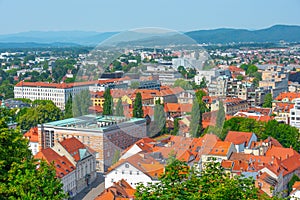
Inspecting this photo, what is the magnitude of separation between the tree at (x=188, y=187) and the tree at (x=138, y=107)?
324mm

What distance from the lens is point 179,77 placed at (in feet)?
9.85

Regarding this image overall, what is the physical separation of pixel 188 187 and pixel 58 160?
247 inches

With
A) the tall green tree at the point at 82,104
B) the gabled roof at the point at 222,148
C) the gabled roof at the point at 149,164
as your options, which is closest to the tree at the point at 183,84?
the gabled roof at the point at 149,164

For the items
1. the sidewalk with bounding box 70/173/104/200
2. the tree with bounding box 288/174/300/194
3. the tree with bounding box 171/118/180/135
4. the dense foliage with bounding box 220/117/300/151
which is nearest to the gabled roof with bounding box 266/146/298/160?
the tree with bounding box 288/174/300/194

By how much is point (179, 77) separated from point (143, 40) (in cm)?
41

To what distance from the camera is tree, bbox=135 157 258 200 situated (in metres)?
3.02

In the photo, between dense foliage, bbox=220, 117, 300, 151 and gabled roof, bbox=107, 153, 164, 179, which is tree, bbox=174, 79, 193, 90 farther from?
dense foliage, bbox=220, 117, 300, 151

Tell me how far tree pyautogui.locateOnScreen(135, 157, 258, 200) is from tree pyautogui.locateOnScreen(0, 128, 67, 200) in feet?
2.49

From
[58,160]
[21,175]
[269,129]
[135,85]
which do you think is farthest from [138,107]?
[269,129]

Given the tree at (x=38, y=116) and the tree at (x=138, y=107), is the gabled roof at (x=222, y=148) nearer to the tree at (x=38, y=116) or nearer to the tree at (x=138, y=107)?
the tree at (x=138, y=107)

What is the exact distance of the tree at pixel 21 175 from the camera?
3.63 metres

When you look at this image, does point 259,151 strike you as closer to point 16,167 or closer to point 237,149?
point 237,149

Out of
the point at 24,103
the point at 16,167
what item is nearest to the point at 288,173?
the point at 16,167

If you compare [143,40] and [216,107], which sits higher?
[143,40]
